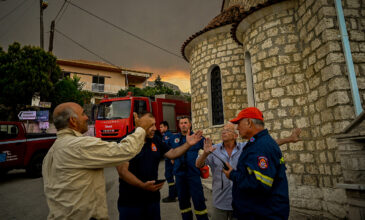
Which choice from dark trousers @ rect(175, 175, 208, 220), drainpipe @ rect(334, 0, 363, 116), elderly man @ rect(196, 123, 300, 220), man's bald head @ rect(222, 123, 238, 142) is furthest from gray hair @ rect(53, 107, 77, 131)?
drainpipe @ rect(334, 0, 363, 116)

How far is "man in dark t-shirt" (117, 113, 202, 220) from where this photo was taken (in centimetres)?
217

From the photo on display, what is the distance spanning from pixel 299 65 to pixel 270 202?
454cm

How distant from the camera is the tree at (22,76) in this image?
537 inches

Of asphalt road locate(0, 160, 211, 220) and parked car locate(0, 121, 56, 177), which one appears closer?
A: asphalt road locate(0, 160, 211, 220)

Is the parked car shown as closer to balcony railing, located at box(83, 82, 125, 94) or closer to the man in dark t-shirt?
the man in dark t-shirt

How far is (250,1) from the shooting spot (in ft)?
26.0

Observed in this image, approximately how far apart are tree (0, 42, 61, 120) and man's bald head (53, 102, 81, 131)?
50.5 ft

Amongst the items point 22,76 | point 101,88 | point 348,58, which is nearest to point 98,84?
point 101,88

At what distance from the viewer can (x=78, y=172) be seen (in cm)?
161

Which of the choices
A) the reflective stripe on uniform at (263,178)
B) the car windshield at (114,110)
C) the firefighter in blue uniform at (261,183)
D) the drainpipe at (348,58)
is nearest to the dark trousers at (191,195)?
the firefighter in blue uniform at (261,183)

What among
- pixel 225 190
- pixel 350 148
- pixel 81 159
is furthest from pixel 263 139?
pixel 350 148

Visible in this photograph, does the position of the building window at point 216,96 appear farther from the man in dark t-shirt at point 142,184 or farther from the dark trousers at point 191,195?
the man in dark t-shirt at point 142,184

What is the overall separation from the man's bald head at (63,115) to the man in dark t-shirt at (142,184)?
739 millimetres

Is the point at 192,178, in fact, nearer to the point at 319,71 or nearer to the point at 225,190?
the point at 225,190
